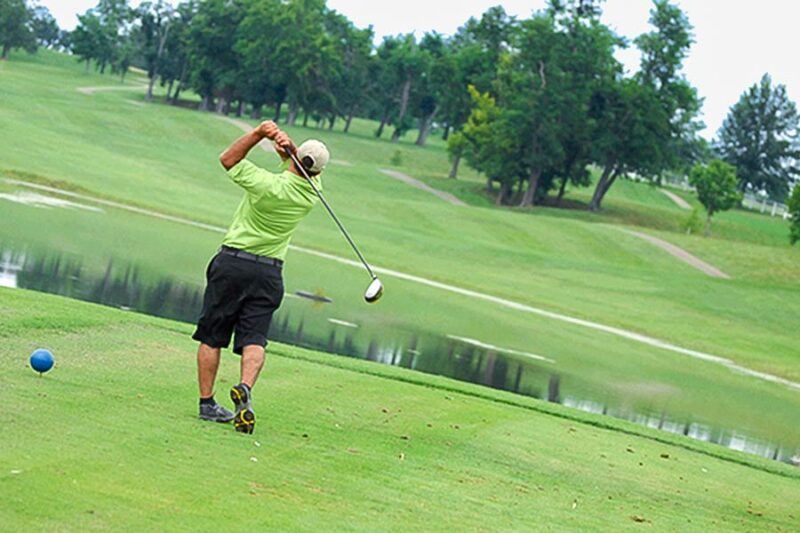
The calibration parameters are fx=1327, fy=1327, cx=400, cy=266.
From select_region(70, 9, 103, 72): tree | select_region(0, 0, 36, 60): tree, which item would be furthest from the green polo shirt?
select_region(70, 9, 103, 72): tree

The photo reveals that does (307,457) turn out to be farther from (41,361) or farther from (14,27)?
(14,27)

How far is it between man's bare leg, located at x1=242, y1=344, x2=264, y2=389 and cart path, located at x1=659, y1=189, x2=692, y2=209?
3974 inches

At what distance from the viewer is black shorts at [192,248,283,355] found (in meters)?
9.84

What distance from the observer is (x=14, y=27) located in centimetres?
14412

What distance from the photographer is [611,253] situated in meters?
61.9

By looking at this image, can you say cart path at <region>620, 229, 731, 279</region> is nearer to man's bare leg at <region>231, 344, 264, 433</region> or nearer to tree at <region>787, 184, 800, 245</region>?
tree at <region>787, 184, 800, 245</region>

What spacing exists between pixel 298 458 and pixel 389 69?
124m

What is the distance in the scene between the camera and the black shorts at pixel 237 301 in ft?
32.3

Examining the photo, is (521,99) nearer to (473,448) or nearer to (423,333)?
(423,333)

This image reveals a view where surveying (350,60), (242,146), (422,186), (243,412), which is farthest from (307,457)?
(350,60)

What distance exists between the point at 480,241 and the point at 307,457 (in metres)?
49.3

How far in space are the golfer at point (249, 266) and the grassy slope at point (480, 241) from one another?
26015 millimetres

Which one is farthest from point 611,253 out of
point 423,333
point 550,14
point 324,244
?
point 423,333

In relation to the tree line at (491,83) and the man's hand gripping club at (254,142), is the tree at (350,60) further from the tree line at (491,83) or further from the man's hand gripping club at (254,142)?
the man's hand gripping club at (254,142)
